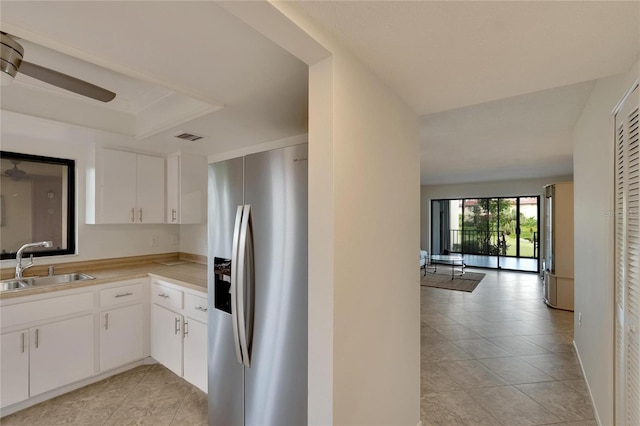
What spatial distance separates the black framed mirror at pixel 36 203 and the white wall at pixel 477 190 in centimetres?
845

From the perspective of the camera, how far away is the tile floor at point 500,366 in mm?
2311

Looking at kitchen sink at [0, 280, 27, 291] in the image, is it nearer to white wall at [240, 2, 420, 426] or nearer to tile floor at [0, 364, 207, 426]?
tile floor at [0, 364, 207, 426]

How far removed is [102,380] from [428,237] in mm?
8575

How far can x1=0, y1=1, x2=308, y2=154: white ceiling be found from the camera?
1.27 meters

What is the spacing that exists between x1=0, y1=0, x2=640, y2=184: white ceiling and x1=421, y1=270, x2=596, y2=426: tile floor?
2.31 m

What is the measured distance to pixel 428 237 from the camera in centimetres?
939

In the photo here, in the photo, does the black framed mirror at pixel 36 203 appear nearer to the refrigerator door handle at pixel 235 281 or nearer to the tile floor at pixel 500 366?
the refrigerator door handle at pixel 235 281

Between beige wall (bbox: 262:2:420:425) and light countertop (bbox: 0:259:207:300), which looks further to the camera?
light countertop (bbox: 0:259:207:300)

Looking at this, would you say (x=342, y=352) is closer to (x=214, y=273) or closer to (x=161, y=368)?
(x=214, y=273)

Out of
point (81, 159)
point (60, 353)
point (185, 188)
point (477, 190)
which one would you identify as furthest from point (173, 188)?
point (477, 190)

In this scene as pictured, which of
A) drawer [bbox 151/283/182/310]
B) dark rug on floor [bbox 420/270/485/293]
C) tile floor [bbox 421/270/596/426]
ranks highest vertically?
drawer [bbox 151/283/182/310]

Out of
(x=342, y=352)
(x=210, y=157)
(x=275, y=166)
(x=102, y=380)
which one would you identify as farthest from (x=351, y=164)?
(x=102, y=380)

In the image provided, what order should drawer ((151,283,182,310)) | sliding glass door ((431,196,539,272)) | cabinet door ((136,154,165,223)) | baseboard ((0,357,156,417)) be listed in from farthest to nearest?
sliding glass door ((431,196,539,272))
cabinet door ((136,154,165,223))
drawer ((151,283,182,310))
baseboard ((0,357,156,417))

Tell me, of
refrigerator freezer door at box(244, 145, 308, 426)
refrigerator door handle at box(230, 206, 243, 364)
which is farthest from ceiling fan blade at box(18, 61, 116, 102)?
refrigerator door handle at box(230, 206, 243, 364)
